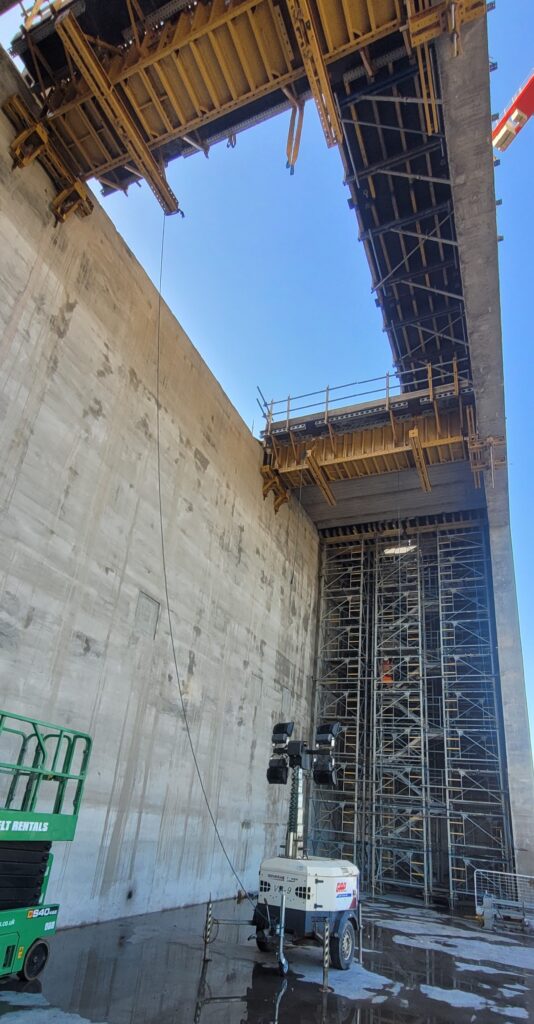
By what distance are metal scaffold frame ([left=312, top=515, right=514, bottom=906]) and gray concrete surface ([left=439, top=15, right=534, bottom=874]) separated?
5.33 ft

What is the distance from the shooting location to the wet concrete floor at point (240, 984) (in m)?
6.12

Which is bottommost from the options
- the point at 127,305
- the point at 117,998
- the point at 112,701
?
the point at 117,998

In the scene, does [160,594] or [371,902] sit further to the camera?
[371,902]

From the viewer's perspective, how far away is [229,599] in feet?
52.2

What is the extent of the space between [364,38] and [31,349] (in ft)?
24.5

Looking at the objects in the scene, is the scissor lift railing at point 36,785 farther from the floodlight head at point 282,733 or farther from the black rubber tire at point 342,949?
the black rubber tire at point 342,949

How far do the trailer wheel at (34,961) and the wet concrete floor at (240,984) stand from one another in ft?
0.42

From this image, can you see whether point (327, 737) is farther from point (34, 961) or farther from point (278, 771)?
point (34, 961)

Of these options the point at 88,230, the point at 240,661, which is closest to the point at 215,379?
the point at 88,230

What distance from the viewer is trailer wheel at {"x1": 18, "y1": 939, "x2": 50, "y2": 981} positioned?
636 cm

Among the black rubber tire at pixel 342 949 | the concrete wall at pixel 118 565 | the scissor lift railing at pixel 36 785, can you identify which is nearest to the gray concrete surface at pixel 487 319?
the concrete wall at pixel 118 565

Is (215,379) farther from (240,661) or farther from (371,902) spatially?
(371,902)

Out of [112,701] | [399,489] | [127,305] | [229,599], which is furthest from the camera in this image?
[399,489]

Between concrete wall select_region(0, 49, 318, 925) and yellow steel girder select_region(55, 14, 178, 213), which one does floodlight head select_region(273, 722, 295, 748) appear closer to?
concrete wall select_region(0, 49, 318, 925)
